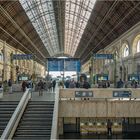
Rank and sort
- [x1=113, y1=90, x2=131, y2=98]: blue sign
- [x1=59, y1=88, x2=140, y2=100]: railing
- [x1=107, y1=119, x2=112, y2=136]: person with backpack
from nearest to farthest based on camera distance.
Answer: [x1=59, y1=88, x2=140, y2=100]: railing → [x1=113, y1=90, x2=131, y2=98]: blue sign → [x1=107, y1=119, x2=112, y2=136]: person with backpack

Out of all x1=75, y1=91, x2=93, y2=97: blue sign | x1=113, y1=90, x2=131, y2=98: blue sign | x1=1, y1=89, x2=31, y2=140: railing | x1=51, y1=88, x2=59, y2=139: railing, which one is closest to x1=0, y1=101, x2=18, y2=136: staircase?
x1=1, y1=89, x2=31, y2=140: railing

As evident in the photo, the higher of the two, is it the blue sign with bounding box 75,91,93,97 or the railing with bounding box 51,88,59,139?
the blue sign with bounding box 75,91,93,97

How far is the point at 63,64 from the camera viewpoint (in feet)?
128

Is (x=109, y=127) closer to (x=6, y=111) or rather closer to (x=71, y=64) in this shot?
(x=6, y=111)

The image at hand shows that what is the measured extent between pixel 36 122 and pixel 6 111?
2247 mm

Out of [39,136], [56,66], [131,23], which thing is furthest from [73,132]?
[131,23]

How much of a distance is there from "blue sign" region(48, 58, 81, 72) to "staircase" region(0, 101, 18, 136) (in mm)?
17332

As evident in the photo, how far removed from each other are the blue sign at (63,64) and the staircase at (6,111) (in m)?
17.3

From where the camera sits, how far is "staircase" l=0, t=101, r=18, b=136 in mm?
17500

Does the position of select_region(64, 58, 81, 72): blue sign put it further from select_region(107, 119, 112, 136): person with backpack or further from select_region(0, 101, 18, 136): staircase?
select_region(0, 101, 18, 136): staircase

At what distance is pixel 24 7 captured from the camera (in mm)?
49406

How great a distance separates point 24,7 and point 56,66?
1559 centimetres

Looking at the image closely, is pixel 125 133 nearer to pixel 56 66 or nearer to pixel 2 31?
pixel 56 66

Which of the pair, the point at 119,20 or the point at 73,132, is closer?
the point at 73,132
